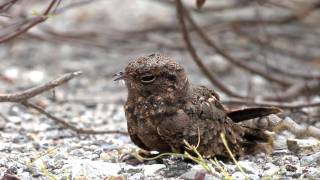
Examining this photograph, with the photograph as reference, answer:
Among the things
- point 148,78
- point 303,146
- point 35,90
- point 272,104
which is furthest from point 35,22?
point 272,104

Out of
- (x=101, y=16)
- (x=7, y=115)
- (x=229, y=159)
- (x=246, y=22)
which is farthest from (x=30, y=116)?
(x=101, y=16)

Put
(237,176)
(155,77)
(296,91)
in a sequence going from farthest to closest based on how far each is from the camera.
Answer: (296,91)
(155,77)
(237,176)

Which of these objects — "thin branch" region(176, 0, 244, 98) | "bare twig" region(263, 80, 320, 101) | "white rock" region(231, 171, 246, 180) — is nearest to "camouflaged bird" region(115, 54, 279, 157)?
"white rock" region(231, 171, 246, 180)

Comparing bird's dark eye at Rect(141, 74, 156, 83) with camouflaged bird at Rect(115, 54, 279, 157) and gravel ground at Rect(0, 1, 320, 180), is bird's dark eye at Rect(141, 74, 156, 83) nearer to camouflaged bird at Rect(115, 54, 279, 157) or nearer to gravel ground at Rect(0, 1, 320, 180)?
camouflaged bird at Rect(115, 54, 279, 157)

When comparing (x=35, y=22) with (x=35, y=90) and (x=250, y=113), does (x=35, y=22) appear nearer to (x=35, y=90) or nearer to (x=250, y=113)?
(x=35, y=90)

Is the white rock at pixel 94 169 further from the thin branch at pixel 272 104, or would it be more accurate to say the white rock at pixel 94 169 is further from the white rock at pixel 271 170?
the thin branch at pixel 272 104

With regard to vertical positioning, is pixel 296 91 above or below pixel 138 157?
below
